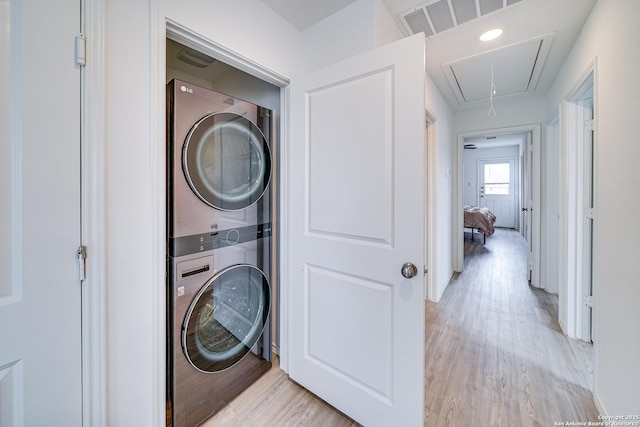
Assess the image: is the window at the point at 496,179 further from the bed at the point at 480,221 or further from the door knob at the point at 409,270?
the door knob at the point at 409,270

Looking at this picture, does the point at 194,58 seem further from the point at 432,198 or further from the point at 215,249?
the point at 432,198

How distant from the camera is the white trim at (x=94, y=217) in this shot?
855mm

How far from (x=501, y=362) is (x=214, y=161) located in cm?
242

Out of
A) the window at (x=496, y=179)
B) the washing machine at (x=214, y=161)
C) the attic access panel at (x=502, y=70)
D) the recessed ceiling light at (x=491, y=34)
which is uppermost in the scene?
the attic access panel at (x=502, y=70)

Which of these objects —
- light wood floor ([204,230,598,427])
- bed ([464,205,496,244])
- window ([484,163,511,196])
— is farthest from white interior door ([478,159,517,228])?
light wood floor ([204,230,598,427])

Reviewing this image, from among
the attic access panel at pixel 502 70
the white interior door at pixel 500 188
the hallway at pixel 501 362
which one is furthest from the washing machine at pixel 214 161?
the white interior door at pixel 500 188

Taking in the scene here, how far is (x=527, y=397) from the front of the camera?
150cm

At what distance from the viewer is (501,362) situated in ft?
5.95

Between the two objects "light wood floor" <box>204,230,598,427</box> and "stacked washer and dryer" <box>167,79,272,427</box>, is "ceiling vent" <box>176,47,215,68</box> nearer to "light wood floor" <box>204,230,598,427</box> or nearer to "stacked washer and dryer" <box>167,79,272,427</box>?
"stacked washer and dryer" <box>167,79,272,427</box>

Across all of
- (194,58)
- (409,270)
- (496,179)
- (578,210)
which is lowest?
(409,270)

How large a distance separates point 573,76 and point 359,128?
A: 2.12m

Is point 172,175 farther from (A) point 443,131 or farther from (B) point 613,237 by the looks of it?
(A) point 443,131

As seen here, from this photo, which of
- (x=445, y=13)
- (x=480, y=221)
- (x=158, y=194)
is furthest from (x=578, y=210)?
(x=480, y=221)

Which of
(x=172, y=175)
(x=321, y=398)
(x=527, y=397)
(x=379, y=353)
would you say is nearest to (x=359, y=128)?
(x=172, y=175)
